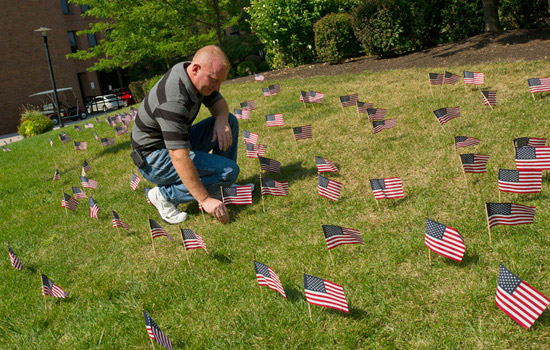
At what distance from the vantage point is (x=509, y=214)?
9.10 ft

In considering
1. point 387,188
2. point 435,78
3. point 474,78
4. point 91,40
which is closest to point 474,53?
point 435,78

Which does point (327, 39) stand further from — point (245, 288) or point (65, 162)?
point (245, 288)

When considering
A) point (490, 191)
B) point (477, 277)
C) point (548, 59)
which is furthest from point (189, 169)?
point (548, 59)

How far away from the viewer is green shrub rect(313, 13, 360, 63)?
12672 mm

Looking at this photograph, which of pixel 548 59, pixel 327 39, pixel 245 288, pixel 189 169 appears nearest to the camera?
pixel 245 288

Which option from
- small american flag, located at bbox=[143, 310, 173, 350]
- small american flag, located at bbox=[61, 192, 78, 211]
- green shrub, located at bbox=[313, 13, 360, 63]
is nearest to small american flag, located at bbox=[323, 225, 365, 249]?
small american flag, located at bbox=[143, 310, 173, 350]

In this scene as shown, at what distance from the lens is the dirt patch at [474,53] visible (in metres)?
8.48

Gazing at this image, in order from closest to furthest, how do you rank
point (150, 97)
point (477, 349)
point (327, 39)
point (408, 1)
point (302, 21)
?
1. point (477, 349)
2. point (150, 97)
3. point (408, 1)
4. point (327, 39)
5. point (302, 21)

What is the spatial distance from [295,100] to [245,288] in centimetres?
615

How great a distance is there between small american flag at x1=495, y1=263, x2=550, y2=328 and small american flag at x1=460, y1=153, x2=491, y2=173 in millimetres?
1558

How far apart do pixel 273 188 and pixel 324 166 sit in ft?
2.09

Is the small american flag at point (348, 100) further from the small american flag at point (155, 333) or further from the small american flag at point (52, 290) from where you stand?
the small american flag at point (155, 333)

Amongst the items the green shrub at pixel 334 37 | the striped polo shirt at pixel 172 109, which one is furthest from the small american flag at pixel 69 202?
the green shrub at pixel 334 37

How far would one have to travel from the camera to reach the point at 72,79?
3766 centimetres
